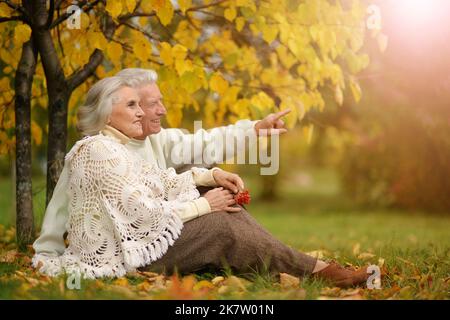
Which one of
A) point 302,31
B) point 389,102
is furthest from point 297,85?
point 389,102

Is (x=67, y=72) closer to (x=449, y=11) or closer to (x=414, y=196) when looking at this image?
(x=449, y=11)

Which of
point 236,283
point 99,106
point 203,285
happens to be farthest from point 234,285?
point 99,106

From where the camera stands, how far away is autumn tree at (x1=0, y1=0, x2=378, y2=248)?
3.98 metres

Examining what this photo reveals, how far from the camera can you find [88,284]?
310 centimetres

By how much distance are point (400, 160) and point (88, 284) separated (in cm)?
878

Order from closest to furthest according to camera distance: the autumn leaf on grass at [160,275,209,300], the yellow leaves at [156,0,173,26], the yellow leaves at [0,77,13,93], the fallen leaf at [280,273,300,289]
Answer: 1. the autumn leaf on grass at [160,275,209,300]
2. the fallen leaf at [280,273,300,289]
3. the yellow leaves at [156,0,173,26]
4. the yellow leaves at [0,77,13,93]

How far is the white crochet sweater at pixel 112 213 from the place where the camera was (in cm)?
324

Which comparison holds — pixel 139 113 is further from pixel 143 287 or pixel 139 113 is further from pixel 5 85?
pixel 5 85

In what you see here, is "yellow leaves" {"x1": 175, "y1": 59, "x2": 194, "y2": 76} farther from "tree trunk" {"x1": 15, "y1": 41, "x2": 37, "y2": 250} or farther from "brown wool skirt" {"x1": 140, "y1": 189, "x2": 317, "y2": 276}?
"tree trunk" {"x1": 15, "y1": 41, "x2": 37, "y2": 250}

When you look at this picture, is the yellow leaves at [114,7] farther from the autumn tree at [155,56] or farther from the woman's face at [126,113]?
the woman's face at [126,113]

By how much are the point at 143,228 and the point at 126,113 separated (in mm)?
650

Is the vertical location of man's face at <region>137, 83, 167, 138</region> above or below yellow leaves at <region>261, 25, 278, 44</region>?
below

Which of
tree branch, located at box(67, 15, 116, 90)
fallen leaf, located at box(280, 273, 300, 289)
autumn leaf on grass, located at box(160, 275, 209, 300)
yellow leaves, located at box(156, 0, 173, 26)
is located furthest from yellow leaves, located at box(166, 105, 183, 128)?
autumn leaf on grass, located at box(160, 275, 209, 300)

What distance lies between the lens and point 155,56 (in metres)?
4.68
